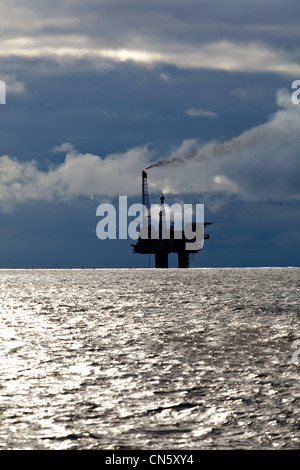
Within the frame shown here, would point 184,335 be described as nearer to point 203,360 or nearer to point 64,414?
point 203,360

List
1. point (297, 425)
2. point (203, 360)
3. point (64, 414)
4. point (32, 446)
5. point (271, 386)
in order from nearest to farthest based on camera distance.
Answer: point (32, 446) → point (297, 425) → point (64, 414) → point (271, 386) → point (203, 360)

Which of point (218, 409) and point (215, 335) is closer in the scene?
point (218, 409)

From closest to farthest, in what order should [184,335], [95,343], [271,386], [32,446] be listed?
[32,446], [271,386], [95,343], [184,335]

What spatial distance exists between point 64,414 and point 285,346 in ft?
57.9

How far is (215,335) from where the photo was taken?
38562mm

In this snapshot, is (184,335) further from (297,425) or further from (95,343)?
(297,425)

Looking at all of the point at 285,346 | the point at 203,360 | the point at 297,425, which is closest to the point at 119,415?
the point at 297,425

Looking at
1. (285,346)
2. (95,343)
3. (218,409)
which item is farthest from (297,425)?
(95,343)

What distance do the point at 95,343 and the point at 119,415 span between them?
17.1 meters

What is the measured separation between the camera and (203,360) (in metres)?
28.0
